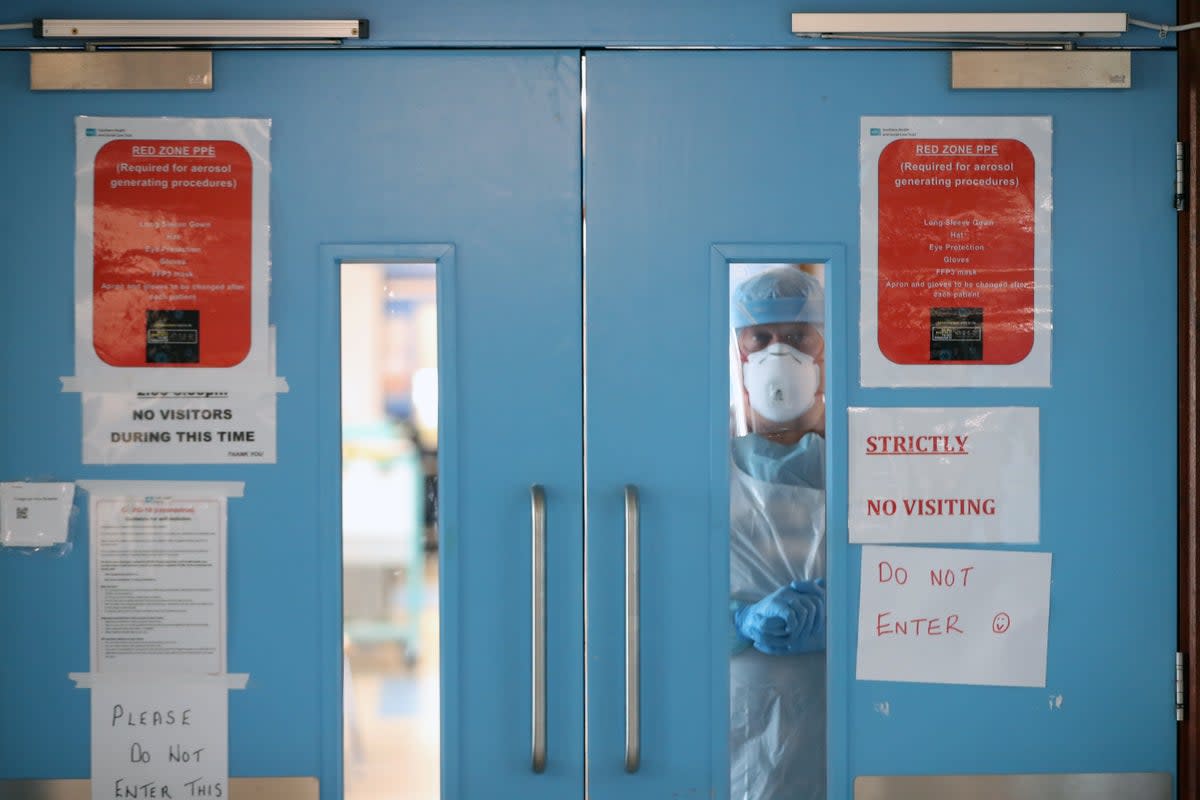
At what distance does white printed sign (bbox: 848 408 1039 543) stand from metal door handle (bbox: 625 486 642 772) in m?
0.37

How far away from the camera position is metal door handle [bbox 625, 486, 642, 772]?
1.69 m

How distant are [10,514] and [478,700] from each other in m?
0.83

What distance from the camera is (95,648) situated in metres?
1.73

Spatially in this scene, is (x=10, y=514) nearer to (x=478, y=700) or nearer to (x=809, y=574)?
(x=478, y=700)

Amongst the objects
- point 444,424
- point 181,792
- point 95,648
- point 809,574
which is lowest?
point 181,792

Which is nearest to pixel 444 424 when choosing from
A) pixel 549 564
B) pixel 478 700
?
pixel 549 564

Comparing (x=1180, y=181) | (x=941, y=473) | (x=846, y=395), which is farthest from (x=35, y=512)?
(x=1180, y=181)

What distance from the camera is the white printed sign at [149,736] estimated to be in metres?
1.73

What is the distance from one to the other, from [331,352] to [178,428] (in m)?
0.28

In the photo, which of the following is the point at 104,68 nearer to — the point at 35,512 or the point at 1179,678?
the point at 35,512

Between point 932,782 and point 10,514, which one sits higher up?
point 10,514

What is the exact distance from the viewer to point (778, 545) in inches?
70.2

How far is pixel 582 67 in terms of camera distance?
1.74m

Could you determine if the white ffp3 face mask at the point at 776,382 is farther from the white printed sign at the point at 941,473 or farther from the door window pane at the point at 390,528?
the door window pane at the point at 390,528
